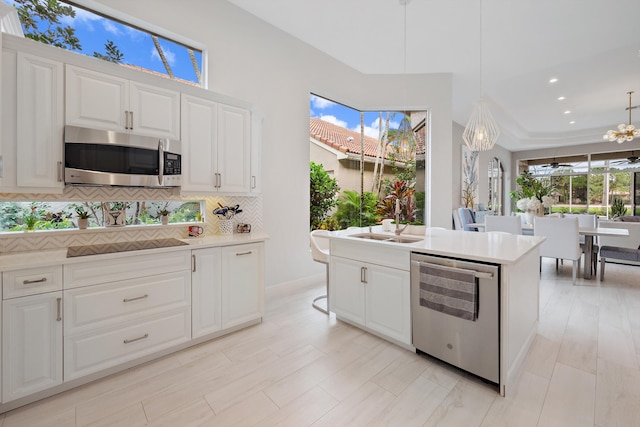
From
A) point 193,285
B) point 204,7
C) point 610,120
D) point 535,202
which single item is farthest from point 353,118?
point 610,120

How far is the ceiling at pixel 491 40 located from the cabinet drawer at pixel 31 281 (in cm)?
333

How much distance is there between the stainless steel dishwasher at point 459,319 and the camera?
5.98 ft

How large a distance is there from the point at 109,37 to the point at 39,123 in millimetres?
1257

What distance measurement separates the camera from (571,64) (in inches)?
183

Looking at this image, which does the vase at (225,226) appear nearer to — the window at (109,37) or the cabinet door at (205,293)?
the cabinet door at (205,293)

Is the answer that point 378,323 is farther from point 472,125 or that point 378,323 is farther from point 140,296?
point 472,125

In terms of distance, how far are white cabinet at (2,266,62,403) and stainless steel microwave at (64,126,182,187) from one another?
0.68 meters

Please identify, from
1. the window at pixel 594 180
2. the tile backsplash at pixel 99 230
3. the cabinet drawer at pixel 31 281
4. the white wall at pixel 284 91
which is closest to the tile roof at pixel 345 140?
the white wall at pixel 284 91

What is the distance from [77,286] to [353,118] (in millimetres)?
4380

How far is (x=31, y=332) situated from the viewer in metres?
1.72

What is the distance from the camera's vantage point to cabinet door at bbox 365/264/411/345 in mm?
2285

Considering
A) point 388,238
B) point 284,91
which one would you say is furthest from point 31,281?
point 284,91

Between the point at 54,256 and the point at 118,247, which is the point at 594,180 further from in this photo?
the point at 54,256

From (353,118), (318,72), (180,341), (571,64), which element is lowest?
(180,341)
